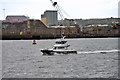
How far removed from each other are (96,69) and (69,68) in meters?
3.65

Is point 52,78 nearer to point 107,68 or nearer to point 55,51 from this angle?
point 107,68

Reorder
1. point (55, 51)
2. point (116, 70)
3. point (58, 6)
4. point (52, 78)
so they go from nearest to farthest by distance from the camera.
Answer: point (52, 78) → point (116, 70) → point (55, 51) → point (58, 6)

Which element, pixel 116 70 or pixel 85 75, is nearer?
pixel 85 75

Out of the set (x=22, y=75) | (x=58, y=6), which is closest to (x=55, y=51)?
(x=58, y=6)

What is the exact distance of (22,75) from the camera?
3409 centimetres

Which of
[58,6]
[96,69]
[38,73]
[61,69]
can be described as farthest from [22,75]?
[58,6]

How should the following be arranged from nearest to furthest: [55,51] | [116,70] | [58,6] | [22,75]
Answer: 1. [22,75]
2. [116,70]
3. [55,51]
4. [58,6]

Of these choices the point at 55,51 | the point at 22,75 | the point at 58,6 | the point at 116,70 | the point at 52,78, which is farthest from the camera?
the point at 58,6

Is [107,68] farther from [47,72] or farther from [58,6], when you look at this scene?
[58,6]

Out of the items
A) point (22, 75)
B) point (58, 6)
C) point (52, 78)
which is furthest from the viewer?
point (58, 6)

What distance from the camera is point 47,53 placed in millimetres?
60094

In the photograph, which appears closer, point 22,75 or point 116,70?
point 22,75

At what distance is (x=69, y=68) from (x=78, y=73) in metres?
4.42

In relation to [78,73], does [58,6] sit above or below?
above
